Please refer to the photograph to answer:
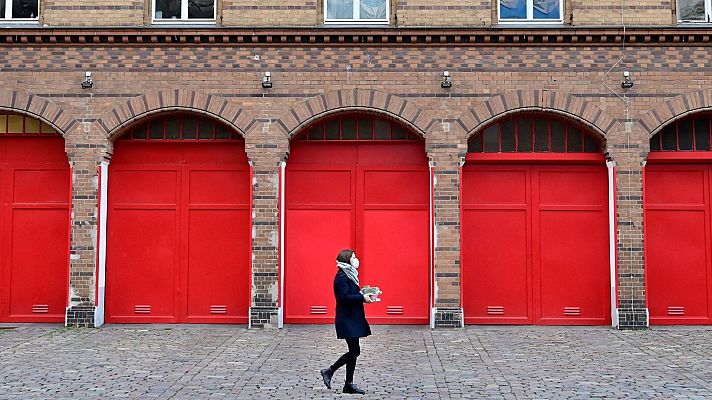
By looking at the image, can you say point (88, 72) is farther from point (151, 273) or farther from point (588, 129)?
point (588, 129)

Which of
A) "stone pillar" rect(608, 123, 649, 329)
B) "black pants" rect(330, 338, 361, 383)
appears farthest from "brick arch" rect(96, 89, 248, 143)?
"stone pillar" rect(608, 123, 649, 329)

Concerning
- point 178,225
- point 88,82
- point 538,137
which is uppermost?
point 88,82

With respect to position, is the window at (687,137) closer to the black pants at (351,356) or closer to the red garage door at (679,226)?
the red garage door at (679,226)

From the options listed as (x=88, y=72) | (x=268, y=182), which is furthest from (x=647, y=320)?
(x=88, y=72)

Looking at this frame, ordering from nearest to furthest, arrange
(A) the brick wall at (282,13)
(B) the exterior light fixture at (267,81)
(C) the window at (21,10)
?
(B) the exterior light fixture at (267,81), (A) the brick wall at (282,13), (C) the window at (21,10)

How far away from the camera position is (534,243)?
1218 centimetres

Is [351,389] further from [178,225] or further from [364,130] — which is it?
[178,225]

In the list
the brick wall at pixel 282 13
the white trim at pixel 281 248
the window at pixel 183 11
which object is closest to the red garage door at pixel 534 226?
the brick wall at pixel 282 13

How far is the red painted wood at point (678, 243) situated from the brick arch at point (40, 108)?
10132mm

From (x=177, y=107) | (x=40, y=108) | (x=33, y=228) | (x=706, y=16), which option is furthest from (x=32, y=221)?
(x=706, y=16)

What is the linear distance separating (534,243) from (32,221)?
8.89m

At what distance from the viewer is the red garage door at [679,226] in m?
12.1

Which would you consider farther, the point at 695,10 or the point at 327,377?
the point at 695,10

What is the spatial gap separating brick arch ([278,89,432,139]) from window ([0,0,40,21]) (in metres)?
4.83
